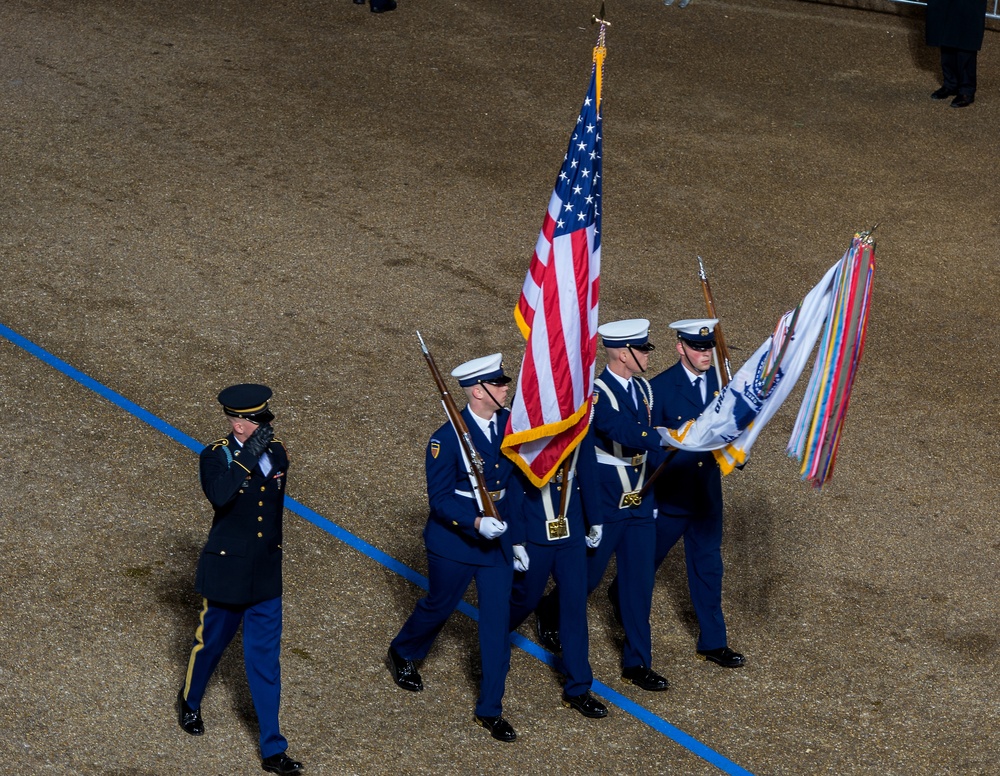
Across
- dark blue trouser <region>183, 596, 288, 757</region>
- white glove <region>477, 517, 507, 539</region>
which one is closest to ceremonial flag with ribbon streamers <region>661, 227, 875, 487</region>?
white glove <region>477, 517, 507, 539</region>

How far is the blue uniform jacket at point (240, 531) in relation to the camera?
615 centimetres

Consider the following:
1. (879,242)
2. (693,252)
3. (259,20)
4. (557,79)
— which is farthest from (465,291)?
(259,20)

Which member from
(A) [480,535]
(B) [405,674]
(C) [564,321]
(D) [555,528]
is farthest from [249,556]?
(C) [564,321]

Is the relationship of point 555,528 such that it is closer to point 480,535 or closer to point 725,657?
point 480,535

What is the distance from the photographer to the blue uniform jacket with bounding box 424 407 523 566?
6.53m

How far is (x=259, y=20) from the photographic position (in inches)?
622

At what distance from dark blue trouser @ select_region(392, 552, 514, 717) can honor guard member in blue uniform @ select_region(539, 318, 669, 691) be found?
1.96 feet

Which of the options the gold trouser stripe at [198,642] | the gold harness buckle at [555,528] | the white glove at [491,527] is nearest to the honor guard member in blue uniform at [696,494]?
the gold harness buckle at [555,528]

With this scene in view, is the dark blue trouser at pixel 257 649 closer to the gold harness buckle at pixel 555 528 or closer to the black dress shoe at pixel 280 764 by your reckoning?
the black dress shoe at pixel 280 764

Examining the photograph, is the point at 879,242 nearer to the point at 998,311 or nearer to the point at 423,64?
the point at 998,311

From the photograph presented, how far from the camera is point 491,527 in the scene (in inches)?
250

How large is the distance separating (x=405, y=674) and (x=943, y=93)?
10.1 metres

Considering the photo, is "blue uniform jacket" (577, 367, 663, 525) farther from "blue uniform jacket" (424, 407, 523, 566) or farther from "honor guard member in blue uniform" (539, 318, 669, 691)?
"blue uniform jacket" (424, 407, 523, 566)

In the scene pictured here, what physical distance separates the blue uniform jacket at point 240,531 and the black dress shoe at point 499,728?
1.17 meters
